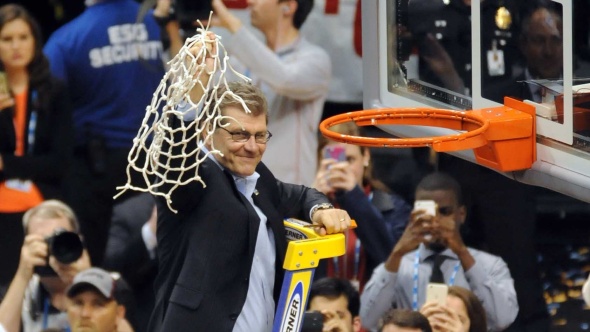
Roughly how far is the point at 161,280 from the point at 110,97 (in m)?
2.60

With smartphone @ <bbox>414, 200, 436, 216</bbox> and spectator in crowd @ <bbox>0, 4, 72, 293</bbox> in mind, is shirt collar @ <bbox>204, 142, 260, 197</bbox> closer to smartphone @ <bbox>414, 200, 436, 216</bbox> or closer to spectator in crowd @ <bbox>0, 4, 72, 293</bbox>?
smartphone @ <bbox>414, 200, 436, 216</bbox>

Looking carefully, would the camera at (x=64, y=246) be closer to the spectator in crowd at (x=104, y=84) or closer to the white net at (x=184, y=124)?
the spectator in crowd at (x=104, y=84)

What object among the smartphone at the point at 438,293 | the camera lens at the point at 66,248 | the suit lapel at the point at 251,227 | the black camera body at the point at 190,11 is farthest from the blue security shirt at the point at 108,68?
the suit lapel at the point at 251,227

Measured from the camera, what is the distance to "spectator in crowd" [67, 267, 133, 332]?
19.8 feet

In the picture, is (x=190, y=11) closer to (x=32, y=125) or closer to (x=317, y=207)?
(x=32, y=125)

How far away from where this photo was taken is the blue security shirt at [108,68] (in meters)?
7.25

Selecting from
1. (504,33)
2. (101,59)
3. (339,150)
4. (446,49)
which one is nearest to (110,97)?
(101,59)

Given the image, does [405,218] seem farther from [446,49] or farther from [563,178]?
[563,178]

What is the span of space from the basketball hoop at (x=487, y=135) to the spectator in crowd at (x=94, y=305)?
4.80ft

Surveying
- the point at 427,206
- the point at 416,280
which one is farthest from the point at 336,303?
the point at 427,206

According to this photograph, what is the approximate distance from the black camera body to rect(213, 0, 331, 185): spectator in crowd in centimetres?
10

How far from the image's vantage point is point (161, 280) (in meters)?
4.83

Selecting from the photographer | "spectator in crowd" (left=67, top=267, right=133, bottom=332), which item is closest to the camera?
the photographer

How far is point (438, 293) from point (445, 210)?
55cm
